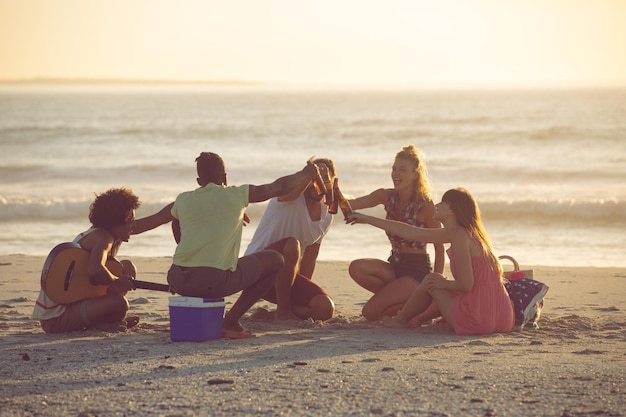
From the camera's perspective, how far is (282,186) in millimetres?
6457

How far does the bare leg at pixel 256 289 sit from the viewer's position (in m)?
6.59

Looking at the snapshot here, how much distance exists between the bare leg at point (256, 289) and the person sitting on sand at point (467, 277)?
0.67m

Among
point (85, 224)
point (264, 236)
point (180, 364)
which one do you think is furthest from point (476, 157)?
point (180, 364)

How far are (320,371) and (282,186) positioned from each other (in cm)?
148

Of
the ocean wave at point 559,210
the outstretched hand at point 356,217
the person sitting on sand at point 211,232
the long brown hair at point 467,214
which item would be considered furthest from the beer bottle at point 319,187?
the ocean wave at point 559,210

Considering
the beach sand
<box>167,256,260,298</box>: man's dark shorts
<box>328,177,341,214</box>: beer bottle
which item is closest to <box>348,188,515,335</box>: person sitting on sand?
the beach sand

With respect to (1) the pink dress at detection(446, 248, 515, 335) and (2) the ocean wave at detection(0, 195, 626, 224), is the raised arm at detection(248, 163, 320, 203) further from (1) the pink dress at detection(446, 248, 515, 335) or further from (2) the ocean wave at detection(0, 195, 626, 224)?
(2) the ocean wave at detection(0, 195, 626, 224)

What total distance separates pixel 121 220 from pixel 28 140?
1289 inches

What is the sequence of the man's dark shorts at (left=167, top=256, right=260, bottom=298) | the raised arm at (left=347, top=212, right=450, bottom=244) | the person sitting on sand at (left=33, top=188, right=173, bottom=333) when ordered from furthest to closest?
the raised arm at (left=347, top=212, right=450, bottom=244) < the person sitting on sand at (left=33, top=188, right=173, bottom=333) < the man's dark shorts at (left=167, top=256, right=260, bottom=298)

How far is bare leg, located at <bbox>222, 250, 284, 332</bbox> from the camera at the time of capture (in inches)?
259

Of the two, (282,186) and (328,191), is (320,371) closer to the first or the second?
(282,186)

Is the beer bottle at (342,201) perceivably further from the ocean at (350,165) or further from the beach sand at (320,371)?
the ocean at (350,165)

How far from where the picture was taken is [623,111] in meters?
51.5

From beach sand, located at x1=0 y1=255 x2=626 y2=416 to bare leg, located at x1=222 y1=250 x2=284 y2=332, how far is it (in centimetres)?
27
